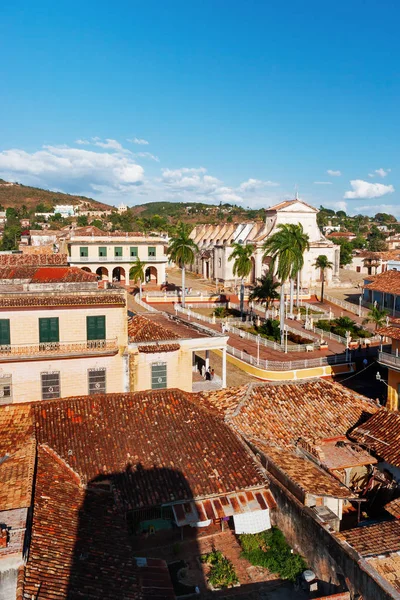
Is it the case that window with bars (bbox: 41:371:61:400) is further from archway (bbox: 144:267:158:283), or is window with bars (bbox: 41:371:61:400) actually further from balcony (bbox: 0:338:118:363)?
archway (bbox: 144:267:158:283)

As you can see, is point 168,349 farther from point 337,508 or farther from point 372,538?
point 372,538

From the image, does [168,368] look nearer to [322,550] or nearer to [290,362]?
[290,362]

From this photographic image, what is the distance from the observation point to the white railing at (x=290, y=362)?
1239 inches

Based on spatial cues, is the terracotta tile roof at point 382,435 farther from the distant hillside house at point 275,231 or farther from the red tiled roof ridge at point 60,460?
the distant hillside house at point 275,231

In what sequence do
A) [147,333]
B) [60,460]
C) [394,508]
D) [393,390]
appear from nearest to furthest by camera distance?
[394,508] → [60,460] → [147,333] → [393,390]

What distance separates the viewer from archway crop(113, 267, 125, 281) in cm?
6711

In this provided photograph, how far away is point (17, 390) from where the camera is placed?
22.2 m

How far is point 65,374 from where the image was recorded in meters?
22.8

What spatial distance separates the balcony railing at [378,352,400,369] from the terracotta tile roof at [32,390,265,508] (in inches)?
382

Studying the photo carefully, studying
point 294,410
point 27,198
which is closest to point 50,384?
point 294,410

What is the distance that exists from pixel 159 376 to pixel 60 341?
483cm

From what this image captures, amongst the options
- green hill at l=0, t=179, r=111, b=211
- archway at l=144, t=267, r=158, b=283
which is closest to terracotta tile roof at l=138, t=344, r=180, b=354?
archway at l=144, t=267, r=158, b=283

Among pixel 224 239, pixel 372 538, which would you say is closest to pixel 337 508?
pixel 372 538

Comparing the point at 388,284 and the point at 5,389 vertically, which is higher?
the point at 388,284
